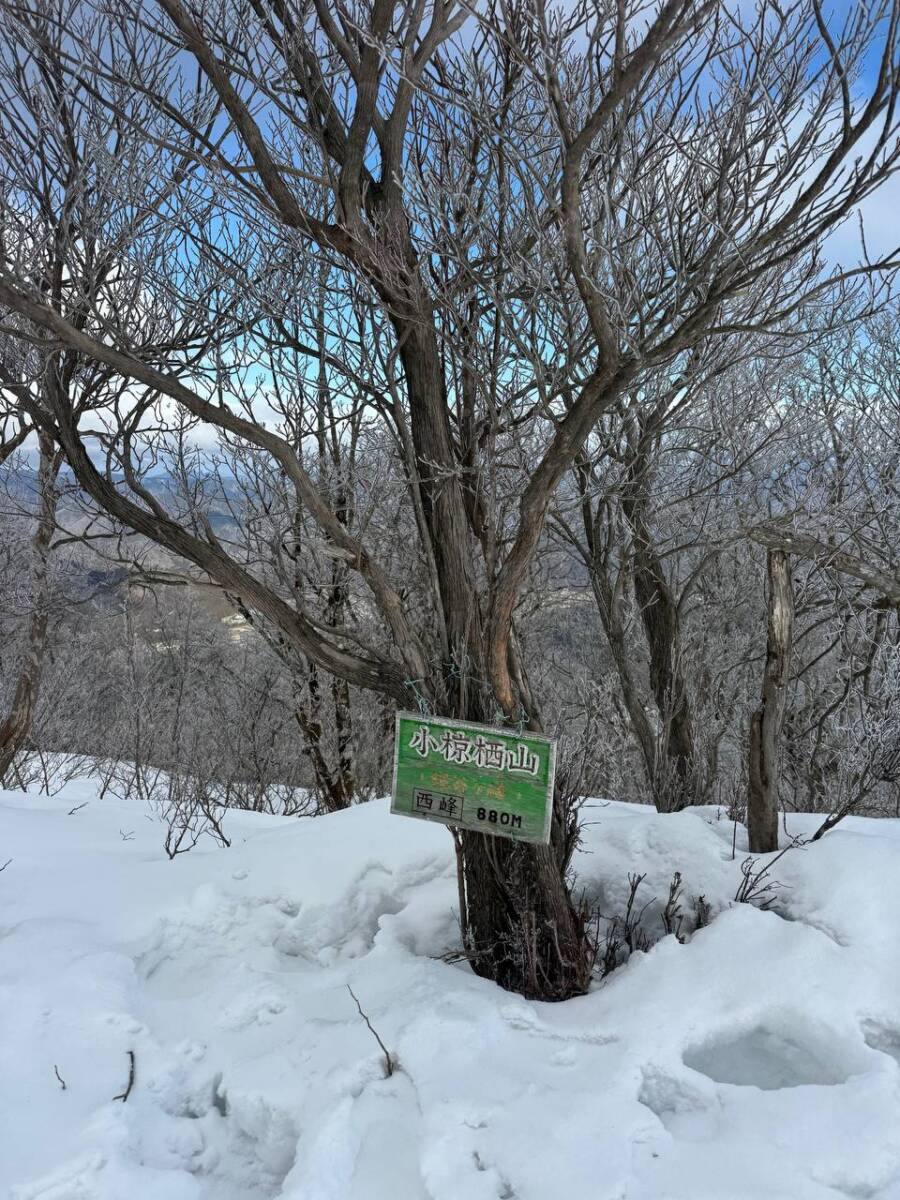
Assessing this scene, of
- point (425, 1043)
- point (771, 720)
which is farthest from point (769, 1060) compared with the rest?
point (771, 720)

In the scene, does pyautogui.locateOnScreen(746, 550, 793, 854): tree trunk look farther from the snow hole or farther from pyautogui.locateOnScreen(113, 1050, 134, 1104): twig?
pyautogui.locateOnScreen(113, 1050, 134, 1104): twig

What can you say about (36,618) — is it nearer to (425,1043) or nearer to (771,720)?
(425,1043)

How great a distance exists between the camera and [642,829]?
370 cm

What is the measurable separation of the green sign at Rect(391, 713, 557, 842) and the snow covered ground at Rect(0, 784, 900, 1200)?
2.02 ft

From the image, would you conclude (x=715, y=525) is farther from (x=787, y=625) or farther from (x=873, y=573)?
(x=787, y=625)

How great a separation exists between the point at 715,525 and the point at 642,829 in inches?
183

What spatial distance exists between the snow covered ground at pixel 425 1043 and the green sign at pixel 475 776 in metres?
0.61

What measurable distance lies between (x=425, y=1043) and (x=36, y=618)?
7877 mm

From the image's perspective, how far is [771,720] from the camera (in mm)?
3586

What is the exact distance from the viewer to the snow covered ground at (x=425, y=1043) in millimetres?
2027

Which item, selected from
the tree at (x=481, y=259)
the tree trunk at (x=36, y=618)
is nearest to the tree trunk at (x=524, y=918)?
the tree at (x=481, y=259)

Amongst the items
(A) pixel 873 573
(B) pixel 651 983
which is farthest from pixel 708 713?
(B) pixel 651 983

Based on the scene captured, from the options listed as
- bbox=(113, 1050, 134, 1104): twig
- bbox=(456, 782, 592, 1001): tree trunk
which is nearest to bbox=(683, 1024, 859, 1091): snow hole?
bbox=(456, 782, 592, 1001): tree trunk

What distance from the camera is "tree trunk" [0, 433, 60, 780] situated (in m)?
8.09
